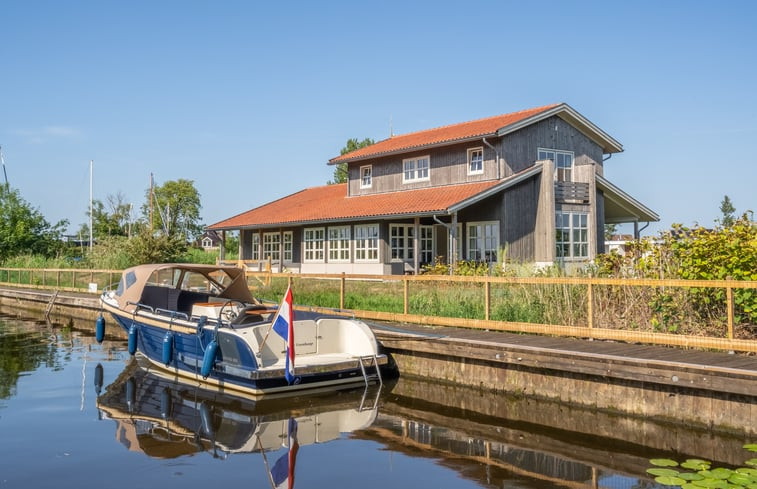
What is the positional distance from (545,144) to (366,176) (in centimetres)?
833

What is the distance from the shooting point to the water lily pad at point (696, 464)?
691cm

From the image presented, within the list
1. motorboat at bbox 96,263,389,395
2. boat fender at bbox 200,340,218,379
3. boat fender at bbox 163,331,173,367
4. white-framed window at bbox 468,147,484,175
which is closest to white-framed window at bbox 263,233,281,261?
white-framed window at bbox 468,147,484,175

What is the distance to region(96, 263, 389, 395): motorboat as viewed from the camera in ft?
33.0

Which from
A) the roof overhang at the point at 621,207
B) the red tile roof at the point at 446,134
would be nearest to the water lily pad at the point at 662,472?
the red tile roof at the point at 446,134

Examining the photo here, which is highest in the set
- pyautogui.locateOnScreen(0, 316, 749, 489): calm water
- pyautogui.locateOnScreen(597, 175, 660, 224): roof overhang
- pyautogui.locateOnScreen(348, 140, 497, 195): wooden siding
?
pyautogui.locateOnScreen(348, 140, 497, 195): wooden siding

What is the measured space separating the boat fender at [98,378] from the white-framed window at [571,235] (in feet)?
56.4

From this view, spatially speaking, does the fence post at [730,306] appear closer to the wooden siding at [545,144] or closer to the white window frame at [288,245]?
the wooden siding at [545,144]

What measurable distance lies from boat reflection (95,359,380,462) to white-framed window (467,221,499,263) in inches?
563

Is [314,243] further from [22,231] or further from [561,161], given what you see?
[22,231]

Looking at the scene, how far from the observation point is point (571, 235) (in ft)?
84.1

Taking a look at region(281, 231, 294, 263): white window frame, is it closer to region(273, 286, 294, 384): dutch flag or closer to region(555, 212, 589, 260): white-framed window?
region(555, 212, 589, 260): white-framed window

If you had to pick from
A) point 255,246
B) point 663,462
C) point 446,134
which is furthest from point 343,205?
point 663,462

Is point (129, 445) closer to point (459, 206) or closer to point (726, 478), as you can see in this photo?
point (726, 478)

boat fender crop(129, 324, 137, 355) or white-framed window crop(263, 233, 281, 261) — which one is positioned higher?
white-framed window crop(263, 233, 281, 261)
